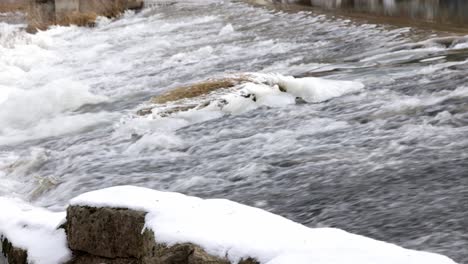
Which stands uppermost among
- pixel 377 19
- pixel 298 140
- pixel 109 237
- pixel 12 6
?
pixel 109 237

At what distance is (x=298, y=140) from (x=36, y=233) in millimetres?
2778

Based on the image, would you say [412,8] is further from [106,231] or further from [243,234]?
[243,234]

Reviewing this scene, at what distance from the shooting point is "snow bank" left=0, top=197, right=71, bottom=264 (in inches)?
180

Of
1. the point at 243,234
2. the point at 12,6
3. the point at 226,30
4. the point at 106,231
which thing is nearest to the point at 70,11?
the point at 226,30

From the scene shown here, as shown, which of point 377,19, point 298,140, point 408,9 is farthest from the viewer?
point 408,9

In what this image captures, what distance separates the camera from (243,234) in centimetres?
369

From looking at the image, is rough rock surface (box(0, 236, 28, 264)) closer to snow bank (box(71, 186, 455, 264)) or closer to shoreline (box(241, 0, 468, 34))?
snow bank (box(71, 186, 455, 264))

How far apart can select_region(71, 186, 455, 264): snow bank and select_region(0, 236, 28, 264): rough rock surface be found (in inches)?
18.9

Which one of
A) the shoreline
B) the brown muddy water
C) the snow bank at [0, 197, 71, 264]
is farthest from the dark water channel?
the snow bank at [0, 197, 71, 264]

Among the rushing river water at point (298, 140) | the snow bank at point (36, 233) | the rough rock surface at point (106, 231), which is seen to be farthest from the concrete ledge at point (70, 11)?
the rough rock surface at point (106, 231)

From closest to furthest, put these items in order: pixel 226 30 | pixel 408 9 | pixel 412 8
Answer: pixel 226 30
pixel 408 9
pixel 412 8

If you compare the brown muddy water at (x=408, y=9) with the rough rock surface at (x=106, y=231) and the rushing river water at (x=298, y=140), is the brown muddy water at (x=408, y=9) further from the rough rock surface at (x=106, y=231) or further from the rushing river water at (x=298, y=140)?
the rough rock surface at (x=106, y=231)

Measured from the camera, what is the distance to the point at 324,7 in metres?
22.7

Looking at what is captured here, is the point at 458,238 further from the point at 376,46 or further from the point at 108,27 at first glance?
the point at 108,27
